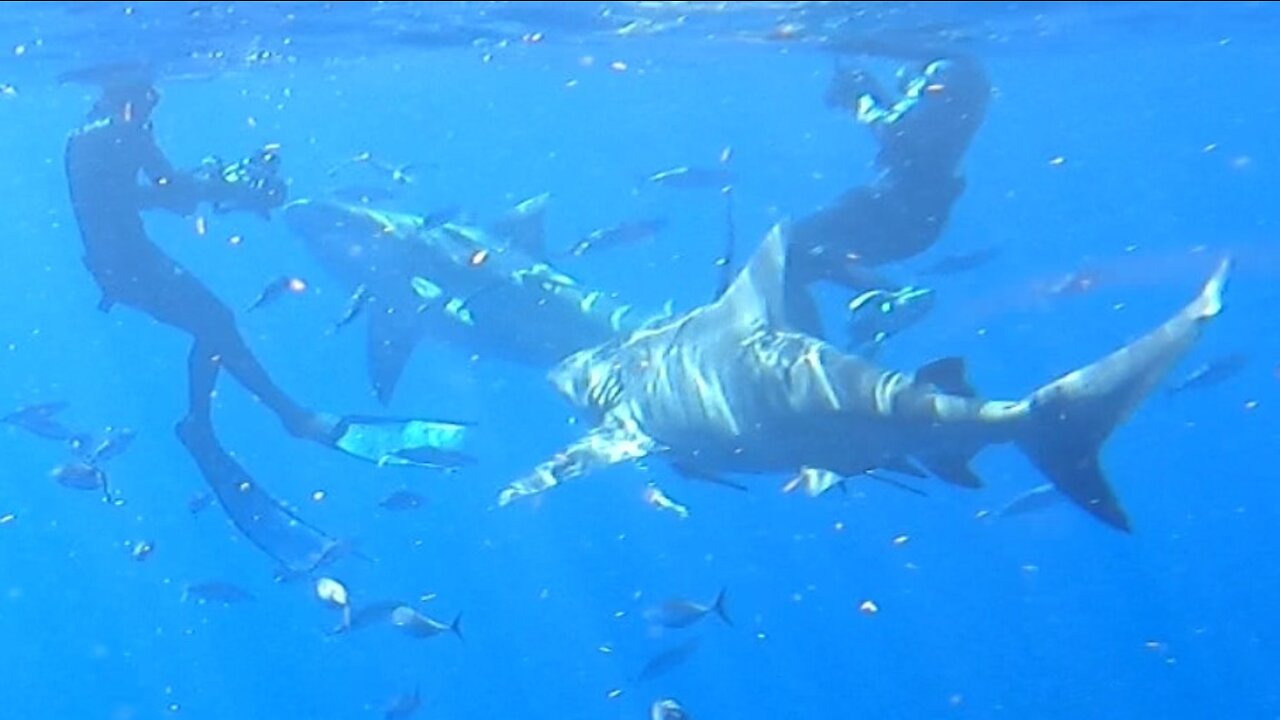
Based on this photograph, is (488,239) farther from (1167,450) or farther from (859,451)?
(1167,450)

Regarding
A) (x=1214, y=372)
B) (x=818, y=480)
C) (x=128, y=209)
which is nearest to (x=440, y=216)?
(x=128, y=209)

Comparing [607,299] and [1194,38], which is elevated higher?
[607,299]

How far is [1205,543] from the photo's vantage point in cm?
4684

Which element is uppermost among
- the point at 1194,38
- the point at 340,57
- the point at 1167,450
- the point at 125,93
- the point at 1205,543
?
the point at 125,93

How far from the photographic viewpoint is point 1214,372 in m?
13.3

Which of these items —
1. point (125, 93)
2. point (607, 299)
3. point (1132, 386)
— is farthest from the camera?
point (125, 93)

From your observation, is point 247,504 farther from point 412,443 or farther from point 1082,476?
point 1082,476

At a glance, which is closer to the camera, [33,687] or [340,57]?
[340,57]

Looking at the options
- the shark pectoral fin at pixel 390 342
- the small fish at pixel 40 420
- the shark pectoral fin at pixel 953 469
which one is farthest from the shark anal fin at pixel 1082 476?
the small fish at pixel 40 420

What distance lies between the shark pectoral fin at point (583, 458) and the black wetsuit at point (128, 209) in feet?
18.0

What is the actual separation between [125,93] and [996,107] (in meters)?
38.4

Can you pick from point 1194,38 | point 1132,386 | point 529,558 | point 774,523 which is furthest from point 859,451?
point 529,558

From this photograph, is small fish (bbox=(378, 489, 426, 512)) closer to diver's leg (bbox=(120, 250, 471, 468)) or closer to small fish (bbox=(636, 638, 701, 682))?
diver's leg (bbox=(120, 250, 471, 468))

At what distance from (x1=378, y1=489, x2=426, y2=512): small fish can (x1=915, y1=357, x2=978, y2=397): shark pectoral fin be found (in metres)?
6.96
